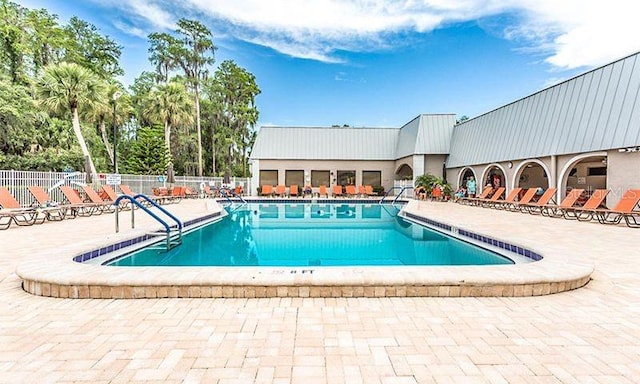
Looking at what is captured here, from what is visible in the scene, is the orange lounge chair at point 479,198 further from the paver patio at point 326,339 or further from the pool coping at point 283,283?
the pool coping at point 283,283

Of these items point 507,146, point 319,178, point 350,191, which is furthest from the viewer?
point 319,178

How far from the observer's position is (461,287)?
3256 millimetres

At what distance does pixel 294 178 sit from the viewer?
75.5ft

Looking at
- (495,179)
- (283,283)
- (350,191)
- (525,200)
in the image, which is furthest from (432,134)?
(283,283)

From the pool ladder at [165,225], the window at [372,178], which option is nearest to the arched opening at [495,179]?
the window at [372,178]

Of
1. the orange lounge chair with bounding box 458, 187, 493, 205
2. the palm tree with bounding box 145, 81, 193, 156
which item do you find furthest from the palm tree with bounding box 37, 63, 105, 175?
the orange lounge chair with bounding box 458, 187, 493, 205

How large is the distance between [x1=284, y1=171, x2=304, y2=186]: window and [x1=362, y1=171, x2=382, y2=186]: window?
4186 mm

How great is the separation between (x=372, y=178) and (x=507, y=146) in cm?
997

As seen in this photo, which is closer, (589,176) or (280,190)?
(589,176)

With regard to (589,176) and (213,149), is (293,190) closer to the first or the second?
(213,149)

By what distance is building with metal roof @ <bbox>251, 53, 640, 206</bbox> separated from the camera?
31.3 ft

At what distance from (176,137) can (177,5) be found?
10.7m

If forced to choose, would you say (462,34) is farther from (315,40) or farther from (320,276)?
(320,276)

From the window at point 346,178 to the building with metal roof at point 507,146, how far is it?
7 centimetres
